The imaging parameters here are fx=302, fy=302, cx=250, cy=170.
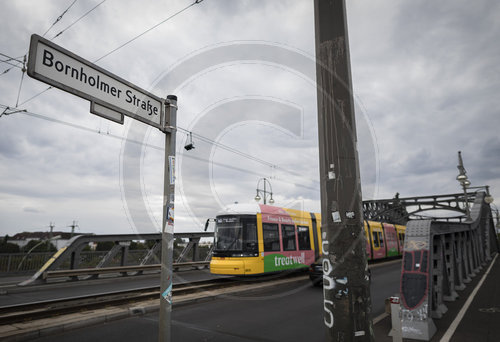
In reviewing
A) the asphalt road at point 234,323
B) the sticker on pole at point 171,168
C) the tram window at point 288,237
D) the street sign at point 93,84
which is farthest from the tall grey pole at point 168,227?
the tram window at point 288,237

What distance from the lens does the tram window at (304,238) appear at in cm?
1486

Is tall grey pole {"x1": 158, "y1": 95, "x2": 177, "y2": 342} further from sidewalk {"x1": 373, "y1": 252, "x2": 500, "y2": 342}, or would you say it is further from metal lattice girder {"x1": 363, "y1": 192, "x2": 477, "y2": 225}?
metal lattice girder {"x1": 363, "y1": 192, "x2": 477, "y2": 225}

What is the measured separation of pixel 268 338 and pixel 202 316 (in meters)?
2.38

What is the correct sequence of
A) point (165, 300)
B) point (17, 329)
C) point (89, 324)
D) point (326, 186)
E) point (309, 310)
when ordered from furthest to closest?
point (309, 310), point (89, 324), point (17, 329), point (165, 300), point (326, 186)

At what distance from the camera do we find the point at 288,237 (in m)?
14.1

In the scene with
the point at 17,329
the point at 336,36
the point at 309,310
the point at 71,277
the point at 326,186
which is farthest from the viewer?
the point at 71,277

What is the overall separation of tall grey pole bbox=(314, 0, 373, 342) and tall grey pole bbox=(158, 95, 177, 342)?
5.40 ft

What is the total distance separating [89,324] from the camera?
675 centimetres

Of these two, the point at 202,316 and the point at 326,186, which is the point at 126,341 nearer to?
the point at 202,316

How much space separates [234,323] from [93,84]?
5.93 meters

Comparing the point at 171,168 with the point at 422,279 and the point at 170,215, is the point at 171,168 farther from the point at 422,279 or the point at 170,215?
the point at 422,279

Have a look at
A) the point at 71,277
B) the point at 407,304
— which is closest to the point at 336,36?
the point at 407,304

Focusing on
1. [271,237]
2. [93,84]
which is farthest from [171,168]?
[271,237]

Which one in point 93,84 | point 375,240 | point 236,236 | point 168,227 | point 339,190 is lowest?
point 375,240
